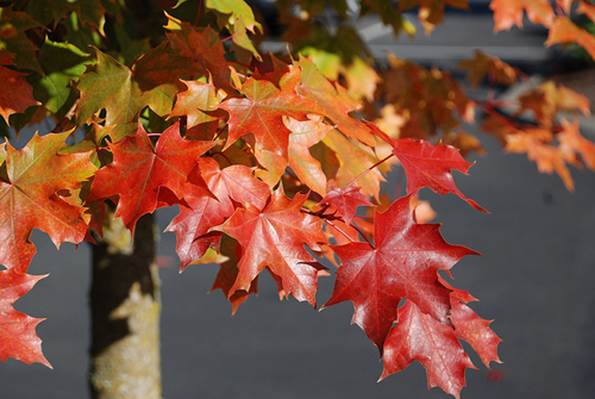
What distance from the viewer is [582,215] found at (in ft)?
16.9

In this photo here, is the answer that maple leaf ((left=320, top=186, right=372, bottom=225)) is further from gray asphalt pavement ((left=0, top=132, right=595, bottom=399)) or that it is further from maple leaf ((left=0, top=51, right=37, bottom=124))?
gray asphalt pavement ((left=0, top=132, right=595, bottom=399))

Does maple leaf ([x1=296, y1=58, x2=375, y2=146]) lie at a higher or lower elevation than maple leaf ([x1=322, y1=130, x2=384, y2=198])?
higher

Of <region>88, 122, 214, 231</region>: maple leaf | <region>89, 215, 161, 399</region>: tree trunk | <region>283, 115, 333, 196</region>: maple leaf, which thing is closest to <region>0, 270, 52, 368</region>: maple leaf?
<region>88, 122, 214, 231</region>: maple leaf

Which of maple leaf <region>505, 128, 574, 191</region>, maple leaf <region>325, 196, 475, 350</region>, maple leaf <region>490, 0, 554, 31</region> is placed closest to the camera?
maple leaf <region>325, 196, 475, 350</region>

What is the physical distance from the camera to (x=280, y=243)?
3.22 feet

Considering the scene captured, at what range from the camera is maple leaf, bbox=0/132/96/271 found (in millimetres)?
953

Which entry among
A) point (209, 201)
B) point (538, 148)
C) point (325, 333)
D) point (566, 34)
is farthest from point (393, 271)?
point (325, 333)

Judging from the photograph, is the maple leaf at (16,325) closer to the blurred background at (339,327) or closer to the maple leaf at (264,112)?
the maple leaf at (264,112)

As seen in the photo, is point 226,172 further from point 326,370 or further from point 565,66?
point 565,66

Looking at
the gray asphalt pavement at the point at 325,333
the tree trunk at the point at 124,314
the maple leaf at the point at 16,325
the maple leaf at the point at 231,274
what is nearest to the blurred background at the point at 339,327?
the gray asphalt pavement at the point at 325,333

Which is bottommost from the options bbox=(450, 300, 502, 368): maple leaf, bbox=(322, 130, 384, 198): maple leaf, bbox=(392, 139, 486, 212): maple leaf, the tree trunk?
the tree trunk

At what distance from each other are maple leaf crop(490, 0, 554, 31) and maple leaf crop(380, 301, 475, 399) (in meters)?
0.96

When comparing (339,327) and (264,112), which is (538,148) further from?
(264,112)

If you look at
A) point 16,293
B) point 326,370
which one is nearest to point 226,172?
point 16,293
